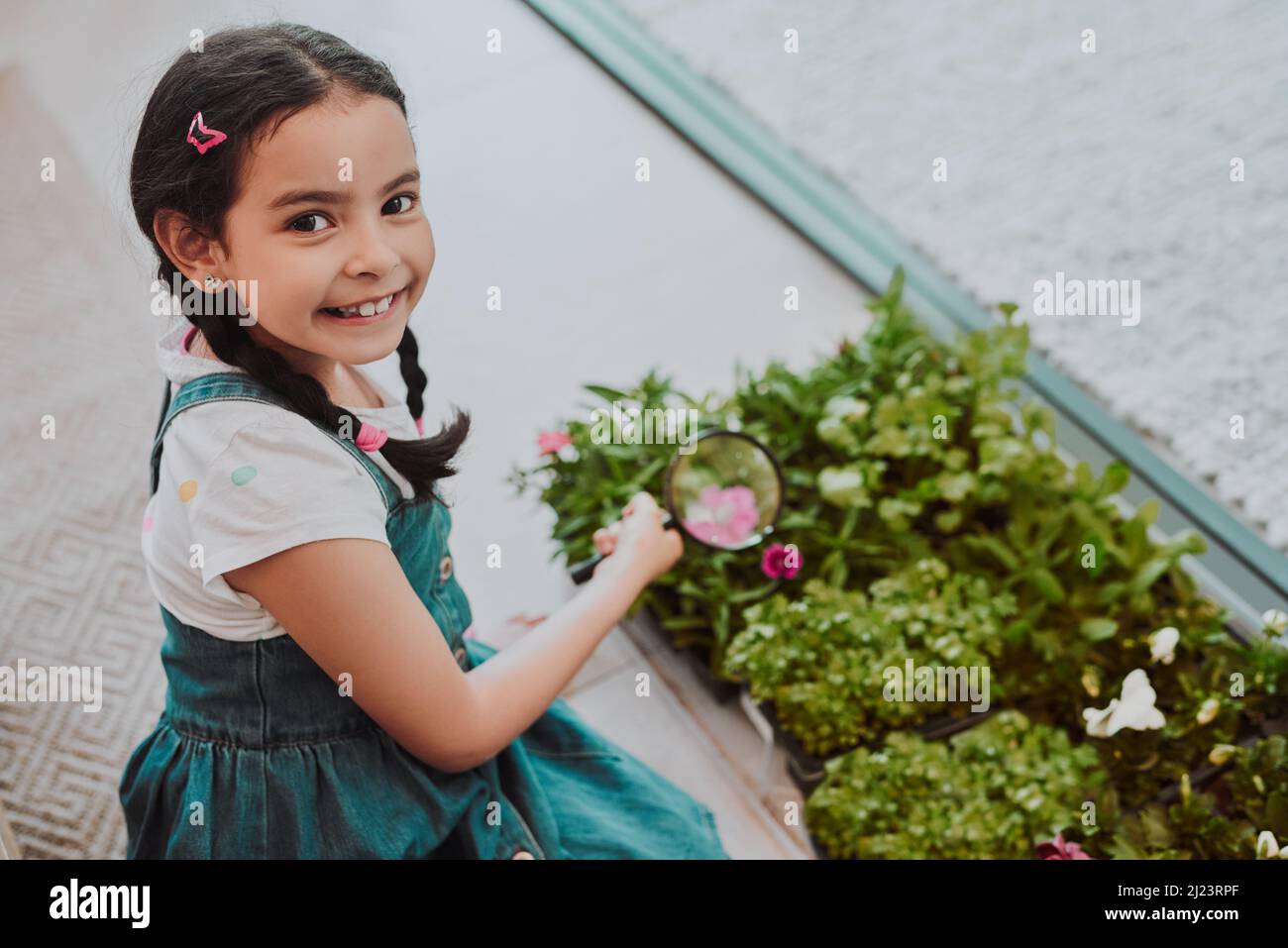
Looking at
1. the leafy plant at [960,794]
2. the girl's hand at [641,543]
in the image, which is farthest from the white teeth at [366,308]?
the leafy plant at [960,794]

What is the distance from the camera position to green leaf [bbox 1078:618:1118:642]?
1.22 metres

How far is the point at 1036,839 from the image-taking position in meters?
1.09

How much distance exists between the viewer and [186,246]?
70 cm

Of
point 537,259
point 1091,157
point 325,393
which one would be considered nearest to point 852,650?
point 537,259

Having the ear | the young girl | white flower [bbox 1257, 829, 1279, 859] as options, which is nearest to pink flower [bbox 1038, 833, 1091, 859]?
white flower [bbox 1257, 829, 1279, 859]

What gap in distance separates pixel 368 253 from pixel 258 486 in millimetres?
172

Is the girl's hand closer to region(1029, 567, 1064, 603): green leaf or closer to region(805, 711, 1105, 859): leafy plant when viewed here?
region(805, 711, 1105, 859): leafy plant

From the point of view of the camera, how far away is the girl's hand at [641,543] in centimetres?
98

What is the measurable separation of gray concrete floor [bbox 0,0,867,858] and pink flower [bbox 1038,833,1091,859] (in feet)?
1.02

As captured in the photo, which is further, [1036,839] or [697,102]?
[697,102]

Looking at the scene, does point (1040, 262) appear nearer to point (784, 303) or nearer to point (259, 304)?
point (784, 303)

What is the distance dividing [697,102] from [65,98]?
1.17m

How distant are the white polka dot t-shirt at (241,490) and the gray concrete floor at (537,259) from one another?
0.14m
